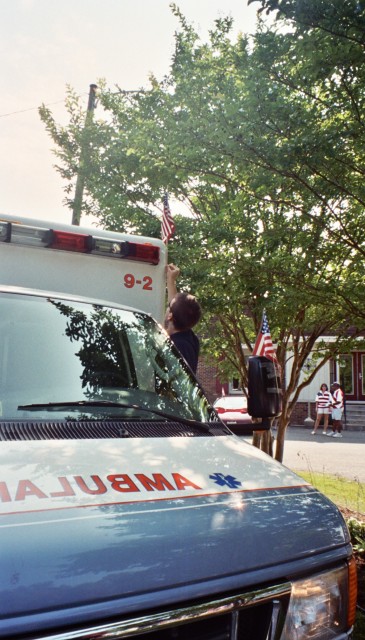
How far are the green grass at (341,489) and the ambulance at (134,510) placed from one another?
Result: 6021 mm

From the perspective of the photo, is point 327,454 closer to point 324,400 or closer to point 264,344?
point 324,400

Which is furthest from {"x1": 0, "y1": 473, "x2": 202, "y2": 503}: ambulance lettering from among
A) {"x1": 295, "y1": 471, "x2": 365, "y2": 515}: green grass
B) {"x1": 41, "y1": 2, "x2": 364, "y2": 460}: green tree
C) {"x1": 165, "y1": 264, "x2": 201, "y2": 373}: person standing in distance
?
{"x1": 295, "y1": 471, "x2": 365, "y2": 515}: green grass

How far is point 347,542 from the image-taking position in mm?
2189

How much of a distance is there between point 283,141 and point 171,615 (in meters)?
4.23

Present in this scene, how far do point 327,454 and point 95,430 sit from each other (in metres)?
15.1

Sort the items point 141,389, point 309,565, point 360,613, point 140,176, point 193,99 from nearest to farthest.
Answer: point 309,565 → point 141,389 → point 360,613 → point 193,99 → point 140,176

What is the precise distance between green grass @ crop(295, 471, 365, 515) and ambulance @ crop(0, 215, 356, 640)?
602 centimetres

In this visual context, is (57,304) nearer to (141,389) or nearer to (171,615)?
(141,389)

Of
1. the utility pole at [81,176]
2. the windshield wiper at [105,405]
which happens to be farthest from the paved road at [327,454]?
the windshield wiper at [105,405]

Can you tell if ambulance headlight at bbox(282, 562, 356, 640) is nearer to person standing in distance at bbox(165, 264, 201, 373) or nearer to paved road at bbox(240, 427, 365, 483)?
person standing in distance at bbox(165, 264, 201, 373)

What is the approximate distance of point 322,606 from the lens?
6.41 feet

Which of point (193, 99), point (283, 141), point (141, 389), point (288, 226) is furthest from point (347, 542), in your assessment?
point (193, 99)

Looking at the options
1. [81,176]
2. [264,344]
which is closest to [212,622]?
[264,344]

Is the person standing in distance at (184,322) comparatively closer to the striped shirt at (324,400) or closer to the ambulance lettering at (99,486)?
the ambulance lettering at (99,486)
